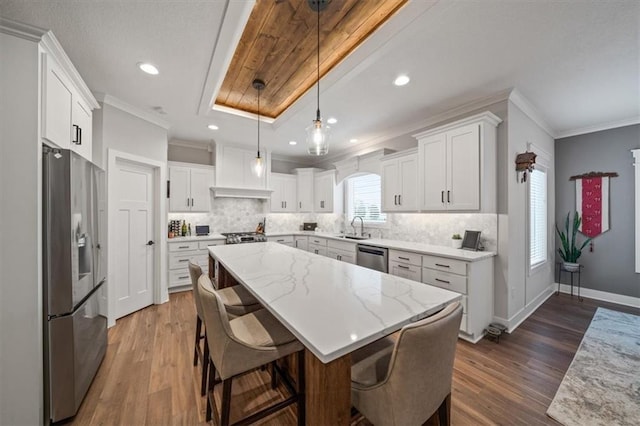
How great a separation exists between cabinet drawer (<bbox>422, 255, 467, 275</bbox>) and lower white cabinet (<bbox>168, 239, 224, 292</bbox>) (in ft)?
11.9

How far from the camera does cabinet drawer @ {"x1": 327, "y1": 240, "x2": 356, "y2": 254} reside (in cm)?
392

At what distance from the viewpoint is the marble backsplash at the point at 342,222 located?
306 cm

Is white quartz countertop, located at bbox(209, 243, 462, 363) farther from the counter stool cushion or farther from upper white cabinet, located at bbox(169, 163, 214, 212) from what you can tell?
upper white cabinet, located at bbox(169, 163, 214, 212)

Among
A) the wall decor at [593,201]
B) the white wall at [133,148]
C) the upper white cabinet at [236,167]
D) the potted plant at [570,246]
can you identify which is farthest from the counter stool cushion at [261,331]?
the wall decor at [593,201]

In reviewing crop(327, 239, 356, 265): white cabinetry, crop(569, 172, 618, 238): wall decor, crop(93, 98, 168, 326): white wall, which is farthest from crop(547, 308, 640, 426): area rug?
crop(93, 98, 168, 326): white wall

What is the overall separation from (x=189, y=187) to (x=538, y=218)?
5814mm

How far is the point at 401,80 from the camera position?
8.21ft

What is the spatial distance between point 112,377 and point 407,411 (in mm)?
2385

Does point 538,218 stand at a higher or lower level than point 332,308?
higher

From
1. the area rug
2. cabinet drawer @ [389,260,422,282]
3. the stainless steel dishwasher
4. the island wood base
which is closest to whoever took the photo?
the island wood base

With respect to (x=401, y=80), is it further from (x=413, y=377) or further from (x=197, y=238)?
(x=197, y=238)

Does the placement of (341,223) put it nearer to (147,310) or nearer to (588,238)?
(147,310)

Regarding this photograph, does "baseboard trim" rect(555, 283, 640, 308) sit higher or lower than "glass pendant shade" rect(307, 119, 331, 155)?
lower

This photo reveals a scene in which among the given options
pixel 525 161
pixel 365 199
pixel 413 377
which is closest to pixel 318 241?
pixel 365 199
